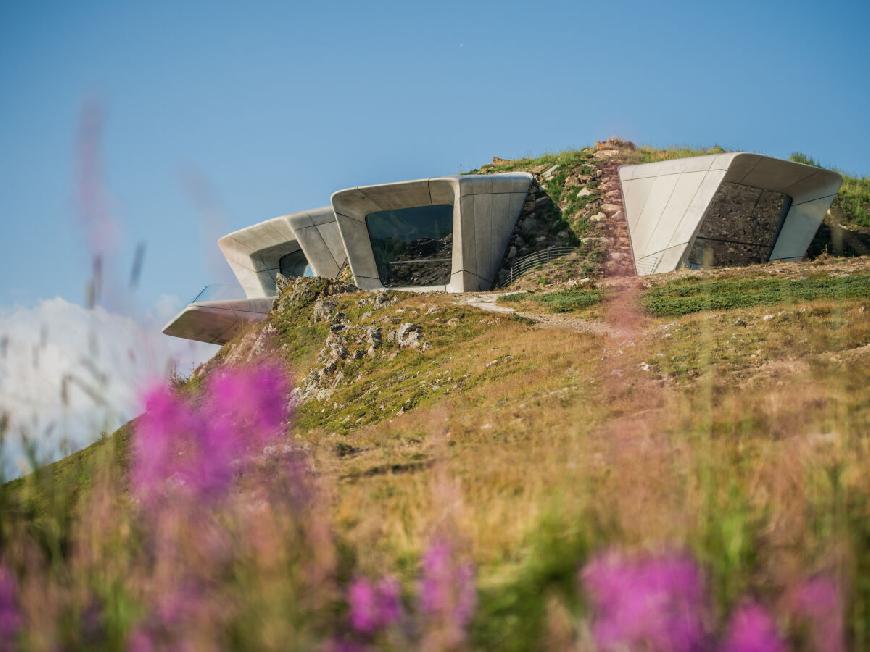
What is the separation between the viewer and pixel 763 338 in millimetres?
12641

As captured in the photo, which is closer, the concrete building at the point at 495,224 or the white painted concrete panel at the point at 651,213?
the concrete building at the point at 495,224

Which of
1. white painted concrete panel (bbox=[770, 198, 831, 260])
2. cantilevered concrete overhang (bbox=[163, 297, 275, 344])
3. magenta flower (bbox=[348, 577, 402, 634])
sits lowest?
magenta flower (bbox=[348, 577, 402, 634])

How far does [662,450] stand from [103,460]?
11.1ft

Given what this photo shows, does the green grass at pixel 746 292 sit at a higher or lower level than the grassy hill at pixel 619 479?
→ higher

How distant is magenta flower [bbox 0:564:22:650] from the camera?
2.84 meters

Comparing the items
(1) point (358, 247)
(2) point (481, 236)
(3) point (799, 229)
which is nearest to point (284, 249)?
(1) point (358, 247)

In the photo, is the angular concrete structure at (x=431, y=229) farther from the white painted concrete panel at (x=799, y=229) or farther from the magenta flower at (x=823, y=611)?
the magenta flower at (x=823, y=611)

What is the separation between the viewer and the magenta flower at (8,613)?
284 cm

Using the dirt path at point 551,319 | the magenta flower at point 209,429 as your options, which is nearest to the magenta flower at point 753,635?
the magenta flower at point 209,429

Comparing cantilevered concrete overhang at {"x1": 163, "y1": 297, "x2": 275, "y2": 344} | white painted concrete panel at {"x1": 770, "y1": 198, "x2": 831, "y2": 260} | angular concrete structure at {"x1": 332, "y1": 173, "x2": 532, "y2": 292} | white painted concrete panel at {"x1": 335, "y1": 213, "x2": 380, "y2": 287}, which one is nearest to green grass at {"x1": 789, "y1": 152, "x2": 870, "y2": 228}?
white painted concrete panel at {"x1": 770, "y1": 198, "x2": 831, "y2": 260}

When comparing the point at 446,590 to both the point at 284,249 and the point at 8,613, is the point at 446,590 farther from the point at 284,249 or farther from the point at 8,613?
the point at 284,249

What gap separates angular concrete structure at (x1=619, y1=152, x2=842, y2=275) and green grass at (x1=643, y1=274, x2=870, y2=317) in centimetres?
696

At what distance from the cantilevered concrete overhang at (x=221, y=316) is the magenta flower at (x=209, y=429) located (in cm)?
3621

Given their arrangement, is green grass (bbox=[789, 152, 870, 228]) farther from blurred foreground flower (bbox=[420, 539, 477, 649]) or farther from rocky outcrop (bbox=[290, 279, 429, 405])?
blurred foreground flower (bbox=[420, 539, 477, 649])
